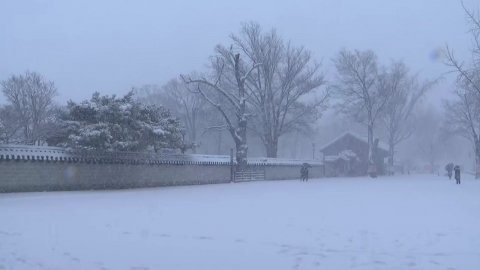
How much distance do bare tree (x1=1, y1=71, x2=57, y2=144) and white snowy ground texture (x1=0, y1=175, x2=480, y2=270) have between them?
22.8 meters

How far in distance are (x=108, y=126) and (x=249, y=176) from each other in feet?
42.9

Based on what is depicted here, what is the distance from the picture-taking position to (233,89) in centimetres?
3834

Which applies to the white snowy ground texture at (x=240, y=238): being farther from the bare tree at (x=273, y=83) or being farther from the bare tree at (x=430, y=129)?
the bare tree at (x=430, y=129)

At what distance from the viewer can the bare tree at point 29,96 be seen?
33.7 m

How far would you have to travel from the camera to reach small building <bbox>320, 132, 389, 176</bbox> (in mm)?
47584

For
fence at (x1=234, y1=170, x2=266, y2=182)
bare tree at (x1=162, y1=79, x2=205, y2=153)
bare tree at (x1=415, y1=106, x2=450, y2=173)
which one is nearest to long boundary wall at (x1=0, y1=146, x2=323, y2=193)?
fence at (x1=234, y1=170, x2=266, y2=182)

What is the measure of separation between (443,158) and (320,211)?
101 m

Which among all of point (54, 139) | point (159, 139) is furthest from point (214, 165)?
point (54, 139)

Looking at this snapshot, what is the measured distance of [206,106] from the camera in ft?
172

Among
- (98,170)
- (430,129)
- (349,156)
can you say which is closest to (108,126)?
(98,170)

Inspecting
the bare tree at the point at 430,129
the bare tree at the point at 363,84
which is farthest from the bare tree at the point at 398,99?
the bare tree at the point at 430,129

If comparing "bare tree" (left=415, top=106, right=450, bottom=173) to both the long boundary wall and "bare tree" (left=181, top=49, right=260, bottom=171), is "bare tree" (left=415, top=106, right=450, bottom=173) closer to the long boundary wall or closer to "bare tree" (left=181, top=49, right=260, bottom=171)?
"bare tree" (left=181, top=49, right=260, bottom=171)

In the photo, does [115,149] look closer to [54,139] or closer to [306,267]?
[54,139]

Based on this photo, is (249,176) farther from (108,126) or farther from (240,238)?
(240,238)
